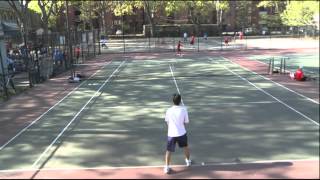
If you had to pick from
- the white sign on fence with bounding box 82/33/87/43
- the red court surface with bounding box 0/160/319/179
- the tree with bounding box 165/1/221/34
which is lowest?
the red court surface with bounding box 0/160/319/179

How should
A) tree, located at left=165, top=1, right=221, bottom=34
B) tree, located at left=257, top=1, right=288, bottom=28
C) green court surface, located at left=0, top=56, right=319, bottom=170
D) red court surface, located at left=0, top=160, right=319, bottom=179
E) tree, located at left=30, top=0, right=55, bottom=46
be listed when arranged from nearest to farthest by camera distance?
red court surface, located at left=0, top=160, right=319, bottom=179, green court surface, located at left=0, top=56, right=319, bottom=170, tree, located at left=30, top=0, right=55, bottom=46, tree, located at left=165, top=1, right=221, bottom=34, tree, located at left=257, top=1, right=288, bottom=28

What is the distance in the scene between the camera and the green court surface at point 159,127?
35.7 ft

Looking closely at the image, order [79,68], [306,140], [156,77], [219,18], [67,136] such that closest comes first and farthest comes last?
[306,140]
[67,136]
[156,77]
[79,68]
[219,18]

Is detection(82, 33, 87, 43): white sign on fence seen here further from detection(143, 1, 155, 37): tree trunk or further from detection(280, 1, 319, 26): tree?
detection(280, 1, 319, 26): tree

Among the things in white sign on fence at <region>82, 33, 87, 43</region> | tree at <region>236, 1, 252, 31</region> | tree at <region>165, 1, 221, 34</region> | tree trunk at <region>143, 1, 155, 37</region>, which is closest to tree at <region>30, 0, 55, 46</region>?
white sign on fence at <region>82, 33, 87, 43</region>

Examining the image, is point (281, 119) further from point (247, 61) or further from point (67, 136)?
point (247, 61)

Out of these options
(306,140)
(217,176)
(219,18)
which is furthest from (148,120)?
(219,18)

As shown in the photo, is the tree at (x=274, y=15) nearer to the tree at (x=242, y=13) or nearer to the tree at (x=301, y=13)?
the tree at (x=242, y=13)

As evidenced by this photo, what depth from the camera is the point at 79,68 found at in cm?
3422

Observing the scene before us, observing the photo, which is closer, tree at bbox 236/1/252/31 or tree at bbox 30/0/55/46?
tree at bbox 30/0/55/46

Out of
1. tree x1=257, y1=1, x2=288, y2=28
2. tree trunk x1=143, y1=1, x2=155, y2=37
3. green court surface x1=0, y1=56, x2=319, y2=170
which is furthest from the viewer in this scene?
tree x1=257, y1=1, x2=288, y2=28

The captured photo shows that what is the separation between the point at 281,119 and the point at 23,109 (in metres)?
9.77

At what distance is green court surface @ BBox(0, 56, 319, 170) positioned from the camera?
35.7 feet

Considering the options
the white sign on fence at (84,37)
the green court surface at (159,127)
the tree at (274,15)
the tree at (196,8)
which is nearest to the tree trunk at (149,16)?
the tree at (196,8)
